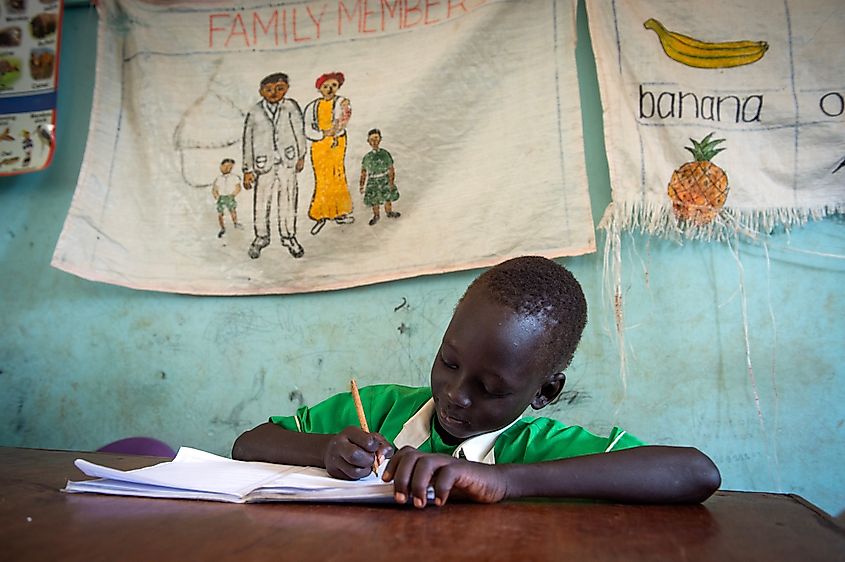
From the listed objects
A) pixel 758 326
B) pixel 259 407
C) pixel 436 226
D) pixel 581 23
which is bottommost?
pixel 259 407

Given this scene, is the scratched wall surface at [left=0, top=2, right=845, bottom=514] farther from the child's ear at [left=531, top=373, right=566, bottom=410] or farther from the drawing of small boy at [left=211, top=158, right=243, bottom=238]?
→ the child's ear at [left=531, top=373, right=566, bottom=410]

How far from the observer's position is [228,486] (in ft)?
2.63

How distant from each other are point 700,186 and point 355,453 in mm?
1123

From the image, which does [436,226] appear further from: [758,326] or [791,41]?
[791,41]

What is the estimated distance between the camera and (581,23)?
5.85 feet

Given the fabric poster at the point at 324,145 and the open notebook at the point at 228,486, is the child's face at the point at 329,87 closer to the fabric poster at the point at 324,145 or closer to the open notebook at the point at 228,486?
the fabric poster at the point at 324,145

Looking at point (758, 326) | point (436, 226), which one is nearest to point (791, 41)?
point (758, 326)

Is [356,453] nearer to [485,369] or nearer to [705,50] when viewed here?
[485,369]

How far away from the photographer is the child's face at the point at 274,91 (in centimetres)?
195

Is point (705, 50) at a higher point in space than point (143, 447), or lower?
higher

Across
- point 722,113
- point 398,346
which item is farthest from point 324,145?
point 722,113

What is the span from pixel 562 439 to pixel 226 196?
1.26m

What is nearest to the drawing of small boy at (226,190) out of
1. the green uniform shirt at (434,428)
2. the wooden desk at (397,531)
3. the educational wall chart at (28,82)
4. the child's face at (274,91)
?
the child's face at (274,91)

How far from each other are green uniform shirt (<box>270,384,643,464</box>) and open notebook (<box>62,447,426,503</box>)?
0.24 m
